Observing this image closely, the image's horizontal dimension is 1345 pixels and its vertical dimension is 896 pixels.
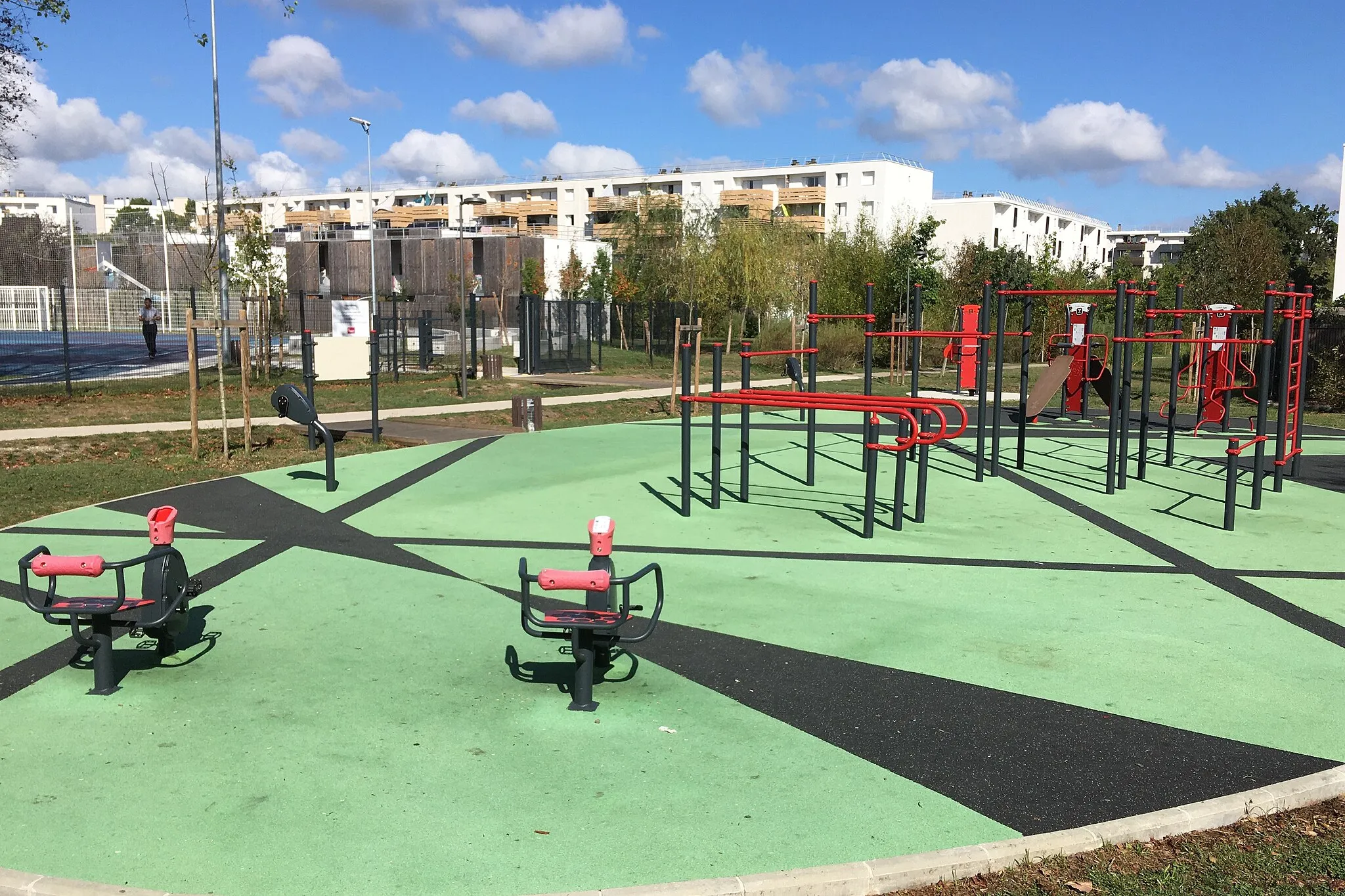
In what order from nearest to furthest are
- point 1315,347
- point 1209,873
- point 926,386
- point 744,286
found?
point 1209,873 → point 1315,347 → point 926,386 → point 744,286

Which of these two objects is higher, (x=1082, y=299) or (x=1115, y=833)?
(x=1082, y=299)

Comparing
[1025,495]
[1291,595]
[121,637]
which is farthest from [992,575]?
[121,637]

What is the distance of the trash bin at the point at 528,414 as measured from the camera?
16.8m

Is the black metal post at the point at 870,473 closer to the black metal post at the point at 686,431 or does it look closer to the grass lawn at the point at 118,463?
the black metal post at the point at 686,431

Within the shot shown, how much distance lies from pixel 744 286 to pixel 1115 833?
3453cm

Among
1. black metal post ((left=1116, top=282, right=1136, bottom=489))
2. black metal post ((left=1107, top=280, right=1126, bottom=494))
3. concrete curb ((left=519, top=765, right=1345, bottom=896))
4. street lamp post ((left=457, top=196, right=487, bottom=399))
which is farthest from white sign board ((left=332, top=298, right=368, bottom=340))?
concrete curb ((left=519, top=765, right=1345, bottom=896))

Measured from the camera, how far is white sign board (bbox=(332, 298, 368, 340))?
31453mm

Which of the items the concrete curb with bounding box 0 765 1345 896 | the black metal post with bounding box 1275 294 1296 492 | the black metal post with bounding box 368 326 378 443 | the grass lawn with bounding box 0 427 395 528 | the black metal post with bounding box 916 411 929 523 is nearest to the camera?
the concrete curb with bounding box 0 765 1345 896

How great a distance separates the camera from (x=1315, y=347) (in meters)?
24.2

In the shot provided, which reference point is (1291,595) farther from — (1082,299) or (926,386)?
(1082,299)

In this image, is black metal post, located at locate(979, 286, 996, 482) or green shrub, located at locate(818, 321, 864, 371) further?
green shrub, located at locate(818, 321, 864, 371)

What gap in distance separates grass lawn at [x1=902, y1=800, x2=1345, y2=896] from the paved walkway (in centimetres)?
1464

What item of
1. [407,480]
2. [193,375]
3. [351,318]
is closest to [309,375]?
[193,375]

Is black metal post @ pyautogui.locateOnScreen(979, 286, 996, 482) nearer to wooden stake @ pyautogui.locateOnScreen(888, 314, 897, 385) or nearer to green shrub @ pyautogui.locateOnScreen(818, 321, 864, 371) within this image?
wooden stake @ pyautogui.locateOnScreen(888, 314, 897, 385)
